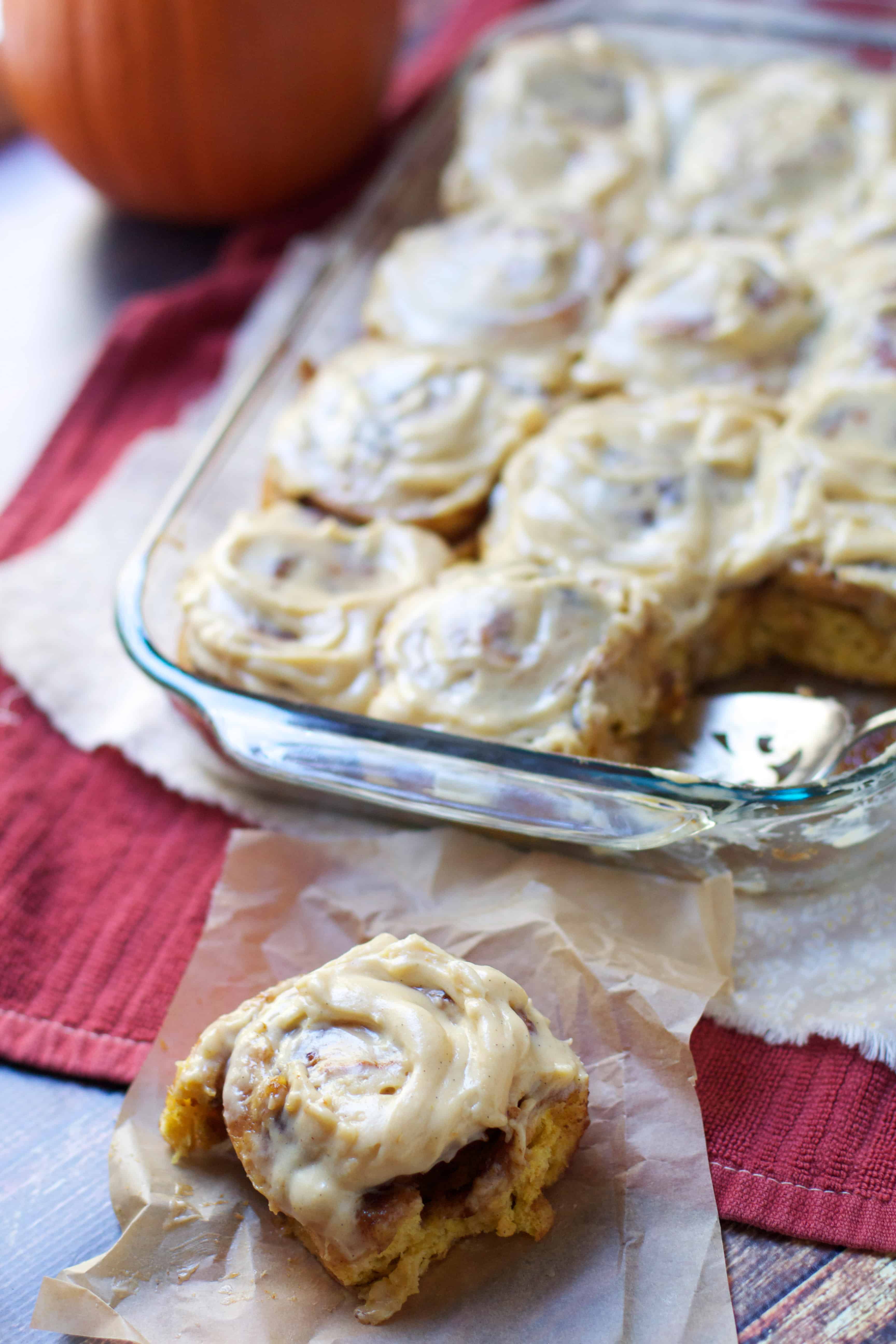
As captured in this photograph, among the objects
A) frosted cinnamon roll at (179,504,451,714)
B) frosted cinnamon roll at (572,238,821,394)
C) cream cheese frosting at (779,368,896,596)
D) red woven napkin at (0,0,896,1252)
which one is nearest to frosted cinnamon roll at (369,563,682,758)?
frosted cinnamon roll at (179,504,451,714)

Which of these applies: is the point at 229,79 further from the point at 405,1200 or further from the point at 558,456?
the point at 405,1200

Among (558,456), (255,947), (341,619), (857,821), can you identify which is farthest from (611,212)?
(255,947)

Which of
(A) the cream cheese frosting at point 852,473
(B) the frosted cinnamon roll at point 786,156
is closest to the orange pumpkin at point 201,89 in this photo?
(B) the frosted cinnamon roll at point 786,156

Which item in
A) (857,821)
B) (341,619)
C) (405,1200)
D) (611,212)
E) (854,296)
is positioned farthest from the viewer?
(611,212)

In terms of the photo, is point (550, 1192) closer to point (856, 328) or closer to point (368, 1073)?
point (368, 1073)

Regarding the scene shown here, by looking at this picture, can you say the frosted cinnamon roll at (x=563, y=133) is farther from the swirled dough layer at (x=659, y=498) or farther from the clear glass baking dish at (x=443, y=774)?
the clear glass baking dish at (x=443, y=774)

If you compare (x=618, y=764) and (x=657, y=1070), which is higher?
(x=618, y=764)

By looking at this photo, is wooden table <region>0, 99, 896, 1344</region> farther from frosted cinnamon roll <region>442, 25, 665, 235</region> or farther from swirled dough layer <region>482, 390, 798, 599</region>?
frosted cinnamon roll <region>442, 25, 665, 235</region>

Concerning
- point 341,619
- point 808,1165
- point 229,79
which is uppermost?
point 229,79
